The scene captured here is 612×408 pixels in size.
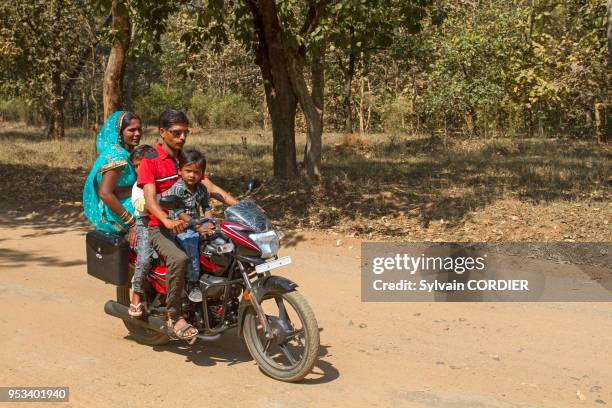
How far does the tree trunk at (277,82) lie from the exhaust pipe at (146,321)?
7.57 metres

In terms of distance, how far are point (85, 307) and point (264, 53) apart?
7579 millimetres

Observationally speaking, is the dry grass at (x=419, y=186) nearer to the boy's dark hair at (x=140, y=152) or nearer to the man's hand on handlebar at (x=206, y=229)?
Answer: the boy's dark hair at (x=140, y=152)

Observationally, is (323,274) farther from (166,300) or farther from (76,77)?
(76,77)

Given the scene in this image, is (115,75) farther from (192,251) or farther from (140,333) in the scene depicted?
(192,251)

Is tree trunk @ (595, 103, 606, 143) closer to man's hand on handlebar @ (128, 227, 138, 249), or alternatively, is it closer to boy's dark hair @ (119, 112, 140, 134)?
boy's dark hair @ (119, 112, 140, 134)

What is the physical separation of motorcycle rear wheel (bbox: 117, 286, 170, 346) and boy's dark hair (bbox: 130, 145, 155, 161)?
42.2 inches

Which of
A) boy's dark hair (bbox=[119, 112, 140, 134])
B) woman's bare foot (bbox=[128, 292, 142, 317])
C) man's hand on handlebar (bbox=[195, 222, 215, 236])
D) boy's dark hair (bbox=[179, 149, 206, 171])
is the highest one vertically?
boy's dark hair (bbox=[119, 112, 140, 134])

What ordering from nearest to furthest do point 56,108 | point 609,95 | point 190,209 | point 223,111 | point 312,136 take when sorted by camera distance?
point 190,209, point 312,136, point 609,95, point 56,108, point 223,111

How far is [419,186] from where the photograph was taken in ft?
44.5

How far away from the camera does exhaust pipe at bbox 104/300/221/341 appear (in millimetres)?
5184

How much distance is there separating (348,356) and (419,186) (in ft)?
27.5

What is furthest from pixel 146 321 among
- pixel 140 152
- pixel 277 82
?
pixel 277 82

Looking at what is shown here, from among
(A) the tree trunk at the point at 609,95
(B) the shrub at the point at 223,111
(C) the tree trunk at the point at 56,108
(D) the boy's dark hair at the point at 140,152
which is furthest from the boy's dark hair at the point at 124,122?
(B) the shrub at the point at 223,111

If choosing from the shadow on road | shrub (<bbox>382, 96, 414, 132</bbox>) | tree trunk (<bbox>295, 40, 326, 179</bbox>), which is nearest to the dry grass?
tree trunk (<bbox>295, 40, 326, 179</bbox>)
